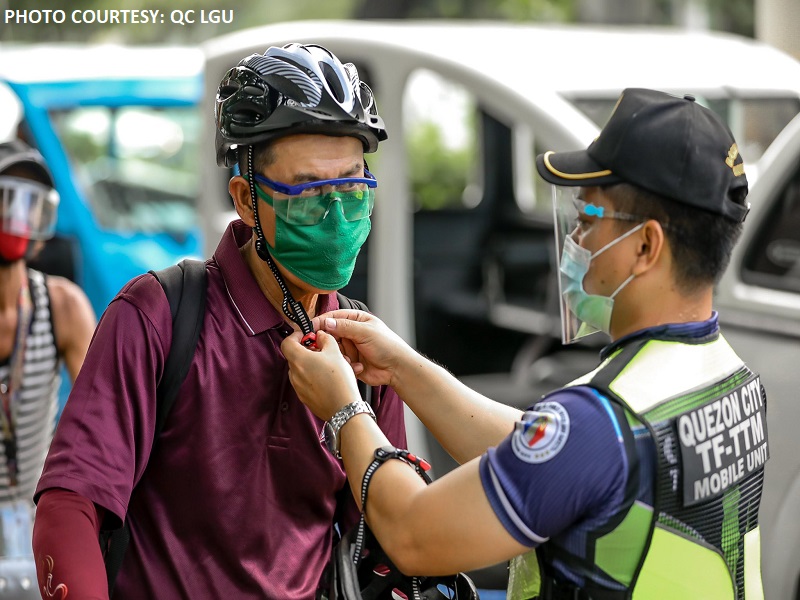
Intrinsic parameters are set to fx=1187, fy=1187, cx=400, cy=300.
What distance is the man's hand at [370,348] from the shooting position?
8.02 ft

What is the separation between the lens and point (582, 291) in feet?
7.09

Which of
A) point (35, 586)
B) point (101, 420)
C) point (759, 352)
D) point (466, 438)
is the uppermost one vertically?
point (101, 420)

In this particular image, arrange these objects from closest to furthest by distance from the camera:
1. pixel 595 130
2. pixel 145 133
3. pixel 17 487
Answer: pixel 17 487 → pixel 595 130 → pixel 145 133

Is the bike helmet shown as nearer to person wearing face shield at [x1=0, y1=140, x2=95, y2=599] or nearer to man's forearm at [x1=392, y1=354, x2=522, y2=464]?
man's forearm at [x1=392, y1=354, x2=522, y2=464]

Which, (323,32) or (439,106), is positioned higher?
(323,32)

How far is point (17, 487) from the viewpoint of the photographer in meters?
4.47

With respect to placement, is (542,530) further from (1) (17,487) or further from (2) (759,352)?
(1) (17,487)

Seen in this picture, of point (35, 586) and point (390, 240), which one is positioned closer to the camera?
point (35, 586)

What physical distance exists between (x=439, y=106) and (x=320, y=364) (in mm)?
11926

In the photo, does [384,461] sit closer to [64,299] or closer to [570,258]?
[570,258]

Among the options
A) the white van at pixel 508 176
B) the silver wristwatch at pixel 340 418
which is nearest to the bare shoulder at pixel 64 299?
the white van at pixel 508 176

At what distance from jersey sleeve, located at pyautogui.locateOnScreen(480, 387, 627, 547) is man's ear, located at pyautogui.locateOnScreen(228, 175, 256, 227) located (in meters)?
0.85

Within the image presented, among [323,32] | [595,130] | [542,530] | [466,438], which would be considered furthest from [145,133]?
[542,530]

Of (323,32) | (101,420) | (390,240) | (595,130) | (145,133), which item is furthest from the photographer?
(145,133)
